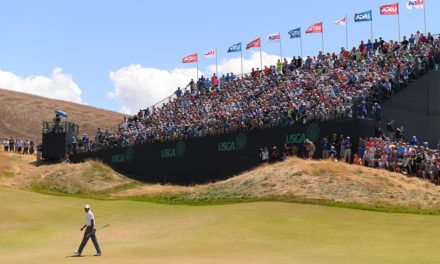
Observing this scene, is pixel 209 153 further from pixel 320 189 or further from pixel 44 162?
pixel 44 162

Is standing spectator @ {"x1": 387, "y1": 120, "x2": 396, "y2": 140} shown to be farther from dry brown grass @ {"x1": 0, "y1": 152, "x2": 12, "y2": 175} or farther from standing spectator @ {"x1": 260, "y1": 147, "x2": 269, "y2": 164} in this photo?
dry brown grass @ {"x1": 0, "y1": 152, "x2": 12, "y2": 175}

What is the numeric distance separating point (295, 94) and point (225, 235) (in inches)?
766

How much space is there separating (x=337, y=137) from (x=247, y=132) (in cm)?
754

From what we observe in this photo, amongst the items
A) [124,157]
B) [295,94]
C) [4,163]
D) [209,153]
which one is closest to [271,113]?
[295,94]

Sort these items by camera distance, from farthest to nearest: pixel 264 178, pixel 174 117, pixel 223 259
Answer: pixel 174 117 < pixel 264 178 < pixel 223 259

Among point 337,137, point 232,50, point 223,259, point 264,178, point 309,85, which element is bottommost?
point 223,259

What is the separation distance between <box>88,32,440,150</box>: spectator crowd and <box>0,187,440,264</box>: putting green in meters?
9.15

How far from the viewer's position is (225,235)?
23188mm

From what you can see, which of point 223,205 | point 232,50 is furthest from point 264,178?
point 232,50

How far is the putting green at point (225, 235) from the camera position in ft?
60.6

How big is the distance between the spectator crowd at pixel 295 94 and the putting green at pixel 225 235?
9151mm

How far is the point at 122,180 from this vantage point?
4816cm

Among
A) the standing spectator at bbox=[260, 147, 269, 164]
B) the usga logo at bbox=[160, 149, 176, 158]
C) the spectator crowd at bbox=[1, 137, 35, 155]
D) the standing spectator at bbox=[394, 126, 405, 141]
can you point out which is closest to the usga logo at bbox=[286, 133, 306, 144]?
the standing spectator at bbox=[260, 147, 269, 164]

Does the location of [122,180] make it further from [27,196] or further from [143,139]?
[27,196]
